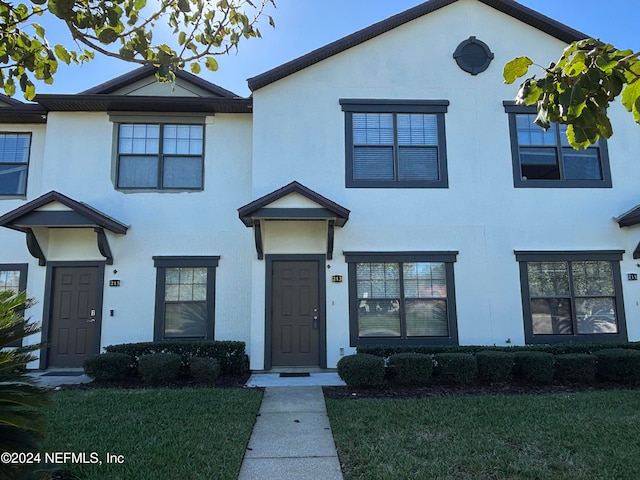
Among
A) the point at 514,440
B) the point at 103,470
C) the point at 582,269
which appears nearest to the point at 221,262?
the point at 103,470

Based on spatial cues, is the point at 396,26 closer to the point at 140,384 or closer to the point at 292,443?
the point at 292,443

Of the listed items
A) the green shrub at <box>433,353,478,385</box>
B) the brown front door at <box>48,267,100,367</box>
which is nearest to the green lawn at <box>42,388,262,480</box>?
the brown front door at <box>48,267,100,367</box>

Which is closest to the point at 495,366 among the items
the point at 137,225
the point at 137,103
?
the point at 137,225

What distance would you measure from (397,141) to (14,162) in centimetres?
931

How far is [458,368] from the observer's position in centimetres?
823

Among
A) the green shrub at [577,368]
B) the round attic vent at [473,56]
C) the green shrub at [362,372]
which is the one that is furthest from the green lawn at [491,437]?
the round attic vent at [473,56]

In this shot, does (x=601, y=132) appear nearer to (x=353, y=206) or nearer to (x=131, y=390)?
(x=353, y=206)

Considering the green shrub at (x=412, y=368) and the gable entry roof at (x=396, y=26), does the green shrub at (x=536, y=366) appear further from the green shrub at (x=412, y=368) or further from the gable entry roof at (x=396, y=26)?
the gable entry roof at (x=396, y=26)

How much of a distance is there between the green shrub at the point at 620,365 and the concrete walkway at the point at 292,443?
5459 mm

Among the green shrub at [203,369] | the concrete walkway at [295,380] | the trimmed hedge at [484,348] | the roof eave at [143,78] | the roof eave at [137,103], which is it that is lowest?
the concrete walkway at [295,380]

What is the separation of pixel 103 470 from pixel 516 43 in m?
11.8

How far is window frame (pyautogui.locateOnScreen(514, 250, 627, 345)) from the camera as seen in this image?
9.95 m

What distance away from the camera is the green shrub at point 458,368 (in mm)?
8242

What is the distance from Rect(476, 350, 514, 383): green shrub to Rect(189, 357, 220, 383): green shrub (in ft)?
16.6
